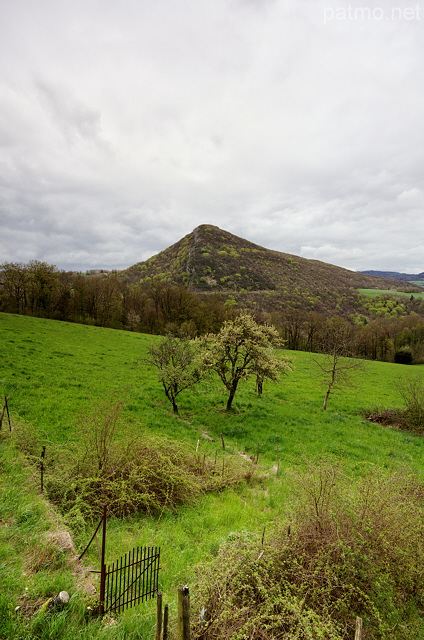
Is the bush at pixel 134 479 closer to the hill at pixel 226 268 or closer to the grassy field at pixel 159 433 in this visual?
the grassy field at pixel 159 433

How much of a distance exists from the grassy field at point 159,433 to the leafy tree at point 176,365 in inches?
63.4

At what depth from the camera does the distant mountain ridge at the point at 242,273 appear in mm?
80938

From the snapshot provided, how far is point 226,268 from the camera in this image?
94000 mm

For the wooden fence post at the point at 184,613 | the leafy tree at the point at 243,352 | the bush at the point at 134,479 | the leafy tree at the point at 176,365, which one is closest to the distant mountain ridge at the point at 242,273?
the leafy tree at the point at 243,352

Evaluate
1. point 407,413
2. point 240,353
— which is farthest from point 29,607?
point 407,413

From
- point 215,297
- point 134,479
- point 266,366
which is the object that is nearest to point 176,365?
point 266,366

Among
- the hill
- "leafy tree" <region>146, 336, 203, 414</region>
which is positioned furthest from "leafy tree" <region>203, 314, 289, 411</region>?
the hill

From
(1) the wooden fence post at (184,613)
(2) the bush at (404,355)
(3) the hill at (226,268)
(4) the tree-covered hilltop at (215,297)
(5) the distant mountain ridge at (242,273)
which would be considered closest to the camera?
(1) the wooden fence post at (184,613)

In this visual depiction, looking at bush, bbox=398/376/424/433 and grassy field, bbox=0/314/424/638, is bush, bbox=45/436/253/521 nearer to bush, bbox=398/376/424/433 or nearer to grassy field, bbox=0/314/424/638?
grassy field, bbox=0/314/424/638

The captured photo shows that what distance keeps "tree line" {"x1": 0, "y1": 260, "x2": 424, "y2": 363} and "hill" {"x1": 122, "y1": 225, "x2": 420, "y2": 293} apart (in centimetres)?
2394

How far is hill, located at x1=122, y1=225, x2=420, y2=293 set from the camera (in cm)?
8512

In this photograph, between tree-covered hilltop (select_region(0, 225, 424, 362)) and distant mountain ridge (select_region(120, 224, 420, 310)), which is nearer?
tree-covered hilltop (select_region(0, 225, 424, 362))

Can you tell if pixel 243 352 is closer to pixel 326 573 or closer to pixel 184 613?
pixel 326 573

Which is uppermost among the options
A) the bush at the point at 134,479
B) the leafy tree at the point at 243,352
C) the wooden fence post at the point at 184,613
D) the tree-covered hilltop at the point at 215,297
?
the tree-covered hilltop at the point at 215,297
